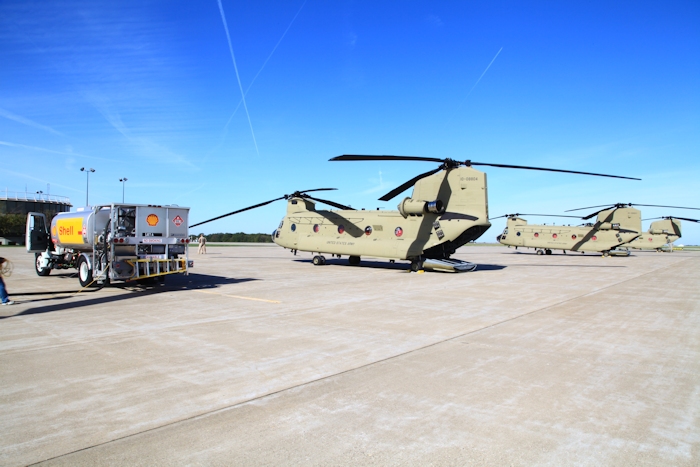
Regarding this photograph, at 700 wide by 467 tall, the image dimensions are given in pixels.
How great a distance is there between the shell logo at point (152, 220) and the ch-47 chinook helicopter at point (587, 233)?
29426mm

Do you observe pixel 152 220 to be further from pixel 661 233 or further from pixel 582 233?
pixel 661 233

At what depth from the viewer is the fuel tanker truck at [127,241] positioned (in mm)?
11906

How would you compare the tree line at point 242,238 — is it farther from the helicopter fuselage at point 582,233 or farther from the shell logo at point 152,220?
the shell logo at point 152,220

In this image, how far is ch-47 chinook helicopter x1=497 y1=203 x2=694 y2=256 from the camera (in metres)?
32.9

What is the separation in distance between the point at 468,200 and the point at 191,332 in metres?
13.3

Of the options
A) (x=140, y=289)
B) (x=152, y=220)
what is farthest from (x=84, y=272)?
(x=152, y=220)

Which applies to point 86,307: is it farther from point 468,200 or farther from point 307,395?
point 468,200

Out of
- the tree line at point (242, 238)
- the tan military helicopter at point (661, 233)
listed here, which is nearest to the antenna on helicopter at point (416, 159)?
the tan military helicopter at point (661, 233)

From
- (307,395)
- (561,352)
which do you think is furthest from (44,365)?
(561,352)

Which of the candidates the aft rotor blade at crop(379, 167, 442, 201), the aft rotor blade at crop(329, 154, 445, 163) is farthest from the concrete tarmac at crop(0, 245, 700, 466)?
the aft rotor blade at crop(379, 167, 442, 201)

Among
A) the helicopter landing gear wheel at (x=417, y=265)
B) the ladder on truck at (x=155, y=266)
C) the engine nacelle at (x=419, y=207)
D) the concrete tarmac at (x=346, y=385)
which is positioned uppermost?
the engine nacelle at (x=419, y=207)

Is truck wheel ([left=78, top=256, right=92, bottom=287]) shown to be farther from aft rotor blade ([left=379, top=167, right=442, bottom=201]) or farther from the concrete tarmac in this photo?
aft rotor blade ([left=379, top=167, right=442, bottom=201])

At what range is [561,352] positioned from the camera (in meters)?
6.02

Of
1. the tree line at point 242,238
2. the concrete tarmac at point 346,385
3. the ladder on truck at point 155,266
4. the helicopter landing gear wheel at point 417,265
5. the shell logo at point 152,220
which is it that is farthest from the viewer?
the tree line at point 242,238
